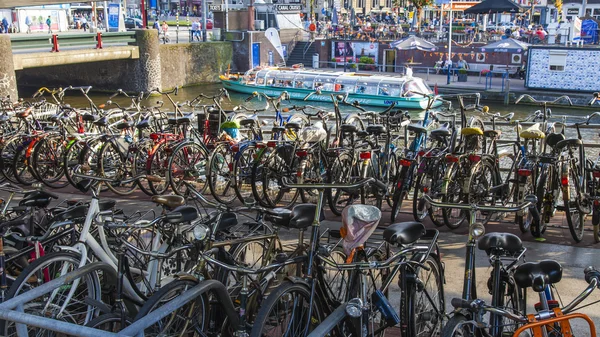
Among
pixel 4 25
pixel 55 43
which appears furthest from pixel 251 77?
pixel 4 25

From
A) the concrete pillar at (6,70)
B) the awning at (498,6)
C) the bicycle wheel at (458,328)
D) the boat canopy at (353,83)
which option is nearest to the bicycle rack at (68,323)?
the bicycle wheel at (458,328)

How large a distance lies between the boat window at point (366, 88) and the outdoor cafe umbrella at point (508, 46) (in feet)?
22.8

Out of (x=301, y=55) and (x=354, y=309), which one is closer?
(x=354, y=309)

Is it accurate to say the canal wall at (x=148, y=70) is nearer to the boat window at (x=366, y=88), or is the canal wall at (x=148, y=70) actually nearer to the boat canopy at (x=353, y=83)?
the boat canopy at (x=353, y=83)

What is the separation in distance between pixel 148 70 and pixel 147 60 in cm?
40

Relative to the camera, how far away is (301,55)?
35.1 metres

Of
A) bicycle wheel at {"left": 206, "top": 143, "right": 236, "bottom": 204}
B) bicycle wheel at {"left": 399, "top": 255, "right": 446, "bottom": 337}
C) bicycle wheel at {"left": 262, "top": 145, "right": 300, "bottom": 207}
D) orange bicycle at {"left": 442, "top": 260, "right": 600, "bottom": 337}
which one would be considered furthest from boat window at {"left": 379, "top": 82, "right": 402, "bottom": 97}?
orange bicycle at {"left": 442, "top": 260, "right": 600, "bottom": 337}

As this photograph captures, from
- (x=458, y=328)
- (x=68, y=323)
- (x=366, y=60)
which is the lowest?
(x=366, y=60)

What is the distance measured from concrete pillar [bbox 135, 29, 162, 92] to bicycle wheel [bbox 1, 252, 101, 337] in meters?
24.4

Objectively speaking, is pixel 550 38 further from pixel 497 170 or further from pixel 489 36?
pixel 497 170

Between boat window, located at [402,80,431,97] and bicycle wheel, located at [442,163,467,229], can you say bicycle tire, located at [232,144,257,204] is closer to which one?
bicycle wheel, located at [442,163,467,229]

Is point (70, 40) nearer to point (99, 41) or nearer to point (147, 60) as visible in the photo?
point (99, 41)

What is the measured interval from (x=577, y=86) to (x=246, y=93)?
12.3 meters

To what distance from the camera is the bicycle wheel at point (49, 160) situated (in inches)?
294
